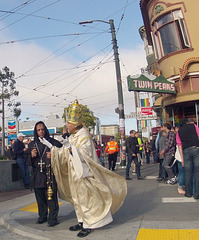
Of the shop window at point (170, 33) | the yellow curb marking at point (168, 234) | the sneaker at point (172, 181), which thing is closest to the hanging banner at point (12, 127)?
the shop window at point (170, 33)

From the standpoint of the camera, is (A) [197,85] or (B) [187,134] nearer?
(B) [187,134]

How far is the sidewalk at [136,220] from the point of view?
13.4 feet

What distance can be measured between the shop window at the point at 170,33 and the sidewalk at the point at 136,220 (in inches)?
382

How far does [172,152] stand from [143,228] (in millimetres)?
4257

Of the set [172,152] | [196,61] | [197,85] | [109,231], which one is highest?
[196,61]

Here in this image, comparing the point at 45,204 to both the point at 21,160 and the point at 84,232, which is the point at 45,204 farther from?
the point at 21,160

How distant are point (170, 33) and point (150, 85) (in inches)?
130

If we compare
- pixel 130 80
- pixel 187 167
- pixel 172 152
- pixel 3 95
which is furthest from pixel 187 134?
pixel 3 95

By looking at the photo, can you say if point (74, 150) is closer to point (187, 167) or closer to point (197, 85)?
point (187, 167)

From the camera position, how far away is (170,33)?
15.0m

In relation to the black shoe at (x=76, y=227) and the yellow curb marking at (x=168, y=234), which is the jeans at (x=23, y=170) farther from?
the yellow curb marking at (x=168, y=234)

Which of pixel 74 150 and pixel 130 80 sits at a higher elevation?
pixel 130 80

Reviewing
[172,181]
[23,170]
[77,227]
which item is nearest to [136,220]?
[77,227]

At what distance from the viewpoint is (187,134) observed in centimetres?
635
